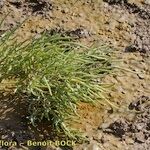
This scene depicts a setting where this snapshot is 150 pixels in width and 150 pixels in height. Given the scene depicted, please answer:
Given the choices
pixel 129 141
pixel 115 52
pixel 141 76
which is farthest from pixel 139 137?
pixel 115 52

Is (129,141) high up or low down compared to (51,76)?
down

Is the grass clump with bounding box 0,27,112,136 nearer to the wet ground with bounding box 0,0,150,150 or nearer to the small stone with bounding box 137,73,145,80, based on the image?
the wet ground with bounding box 0,0,150,150

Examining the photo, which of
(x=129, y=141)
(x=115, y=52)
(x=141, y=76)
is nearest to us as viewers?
(x=129, y=141)

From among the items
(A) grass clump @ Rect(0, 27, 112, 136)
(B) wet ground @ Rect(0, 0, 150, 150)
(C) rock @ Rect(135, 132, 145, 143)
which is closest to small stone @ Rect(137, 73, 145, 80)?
(B) wet ground @ Rect(0, 0, 150, 150)

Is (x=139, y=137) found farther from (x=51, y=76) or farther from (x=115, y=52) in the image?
(x=115, y=52)

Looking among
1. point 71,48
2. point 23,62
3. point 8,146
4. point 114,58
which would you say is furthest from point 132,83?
point 8,146

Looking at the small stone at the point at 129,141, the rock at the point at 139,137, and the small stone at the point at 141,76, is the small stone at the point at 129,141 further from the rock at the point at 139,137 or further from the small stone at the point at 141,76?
Result: the small stone at the point at 141,76

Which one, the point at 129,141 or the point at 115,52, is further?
the point at 115,52
